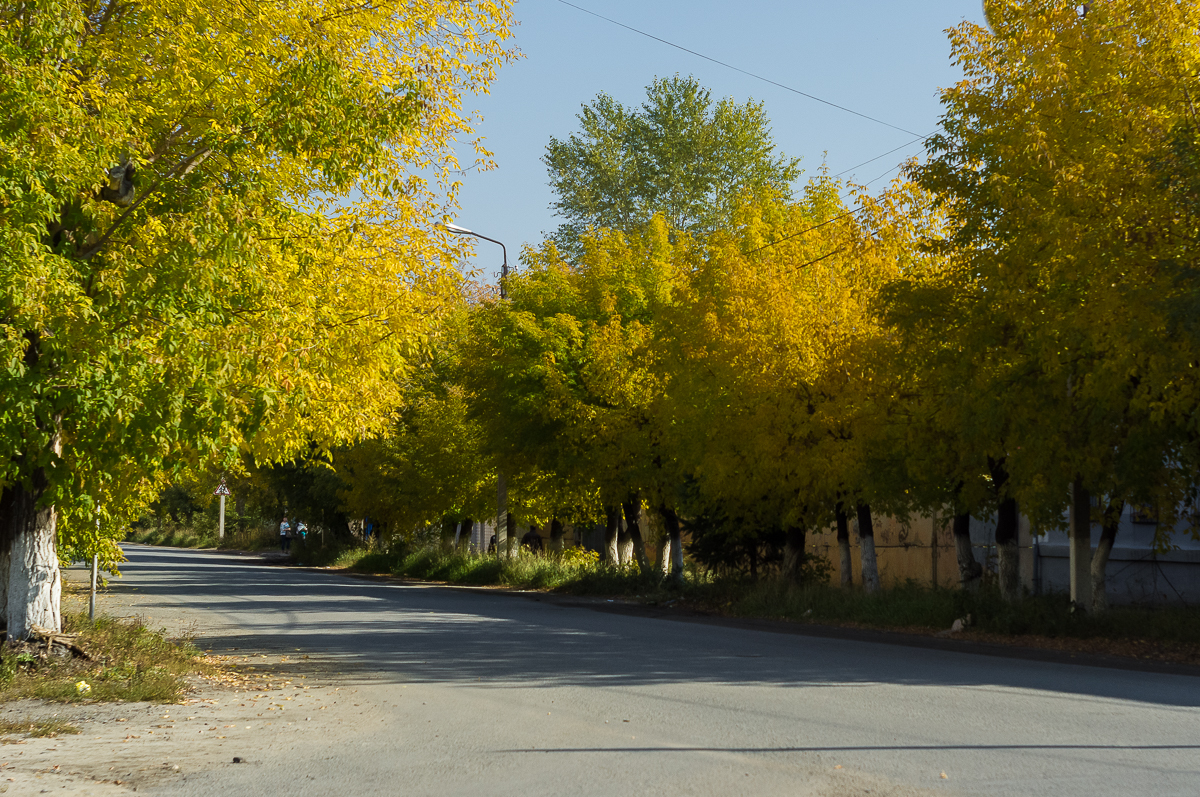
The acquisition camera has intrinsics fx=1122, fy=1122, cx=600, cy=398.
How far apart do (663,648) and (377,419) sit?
5.25m

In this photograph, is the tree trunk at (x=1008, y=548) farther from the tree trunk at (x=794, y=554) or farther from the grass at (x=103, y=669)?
the grass at (x=103, y=669)

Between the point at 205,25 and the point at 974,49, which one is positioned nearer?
the point at 205,25

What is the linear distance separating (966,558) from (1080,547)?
2.87 meters

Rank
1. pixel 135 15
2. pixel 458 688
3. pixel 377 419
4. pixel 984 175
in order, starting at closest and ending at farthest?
1. pixel 135 15
2. pixel 458 688
3. pixel 377 419
4. pixel 984 175

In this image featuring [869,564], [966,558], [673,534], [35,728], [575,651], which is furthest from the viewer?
[673,534]

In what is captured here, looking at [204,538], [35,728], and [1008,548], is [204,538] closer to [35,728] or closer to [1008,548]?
[1008,548]

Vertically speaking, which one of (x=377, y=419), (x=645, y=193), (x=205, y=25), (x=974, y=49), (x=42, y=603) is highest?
(x=645, y=193)

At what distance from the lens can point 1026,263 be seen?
16234 millimetres

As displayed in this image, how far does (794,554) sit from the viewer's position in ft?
84.0

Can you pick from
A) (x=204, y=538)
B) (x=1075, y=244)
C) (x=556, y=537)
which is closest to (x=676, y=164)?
(x=556, y=537)

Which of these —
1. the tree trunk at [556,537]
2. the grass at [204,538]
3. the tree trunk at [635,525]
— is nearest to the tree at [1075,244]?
the tree trunk at [635,525]

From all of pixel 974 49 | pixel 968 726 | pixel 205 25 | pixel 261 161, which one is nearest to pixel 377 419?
pixel 261 161

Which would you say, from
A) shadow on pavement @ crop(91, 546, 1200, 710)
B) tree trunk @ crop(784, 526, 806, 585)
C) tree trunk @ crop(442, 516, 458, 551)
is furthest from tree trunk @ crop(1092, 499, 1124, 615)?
tree trunk @ crop(442, 516, 458, 551)

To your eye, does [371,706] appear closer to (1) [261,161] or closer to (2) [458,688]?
(2) [458,688]
